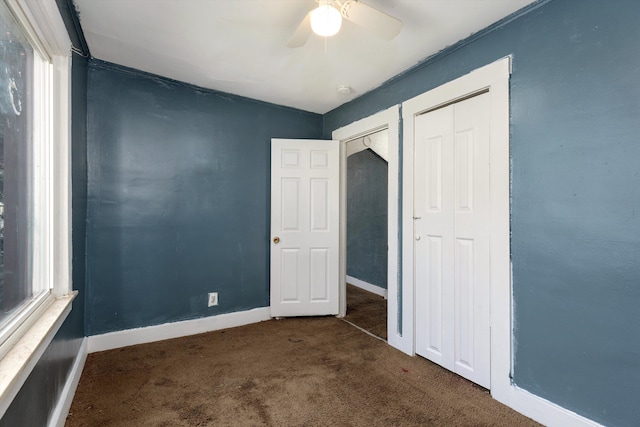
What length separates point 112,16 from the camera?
6.34 feet

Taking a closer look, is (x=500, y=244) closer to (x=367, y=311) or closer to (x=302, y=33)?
(x=302, y=33)

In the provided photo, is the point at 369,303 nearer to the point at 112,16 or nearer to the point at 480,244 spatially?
the point at 480,244

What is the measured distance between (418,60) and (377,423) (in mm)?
2423

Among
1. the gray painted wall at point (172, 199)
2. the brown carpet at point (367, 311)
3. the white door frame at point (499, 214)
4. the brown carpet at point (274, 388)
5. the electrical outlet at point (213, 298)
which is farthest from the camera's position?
the brown carpet at point (367, 311)

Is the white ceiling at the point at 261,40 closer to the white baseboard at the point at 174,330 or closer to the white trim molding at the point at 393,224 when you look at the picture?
the white trim molding at the point at 393,224

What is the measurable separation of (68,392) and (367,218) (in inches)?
150

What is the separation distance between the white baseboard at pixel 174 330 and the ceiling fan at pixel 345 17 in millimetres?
2545

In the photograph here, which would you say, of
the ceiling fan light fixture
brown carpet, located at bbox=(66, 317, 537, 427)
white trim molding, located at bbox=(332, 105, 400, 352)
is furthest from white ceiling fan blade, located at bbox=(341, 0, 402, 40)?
brown carpet, located at bbox=(66, 317, 537, 427)

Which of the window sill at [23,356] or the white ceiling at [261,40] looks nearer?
the window sill at [23,356]

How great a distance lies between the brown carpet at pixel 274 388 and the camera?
5.80ft

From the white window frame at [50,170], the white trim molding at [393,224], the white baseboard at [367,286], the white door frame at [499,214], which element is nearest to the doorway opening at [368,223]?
the white baseboard at [367,286]

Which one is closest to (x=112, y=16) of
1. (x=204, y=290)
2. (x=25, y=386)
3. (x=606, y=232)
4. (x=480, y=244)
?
(x=25, y=386)

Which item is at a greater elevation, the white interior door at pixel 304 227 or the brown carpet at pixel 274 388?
the white interior door at pixel 304 227

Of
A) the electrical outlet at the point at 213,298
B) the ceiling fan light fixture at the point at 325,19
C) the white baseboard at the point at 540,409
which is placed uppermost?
the ceiling fan light fixture at the point at 325,19
